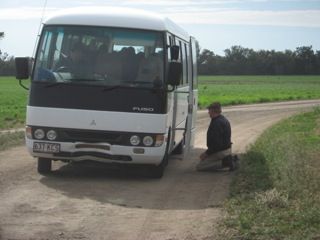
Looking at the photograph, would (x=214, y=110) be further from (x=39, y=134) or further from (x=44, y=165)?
(x=39, y=134)

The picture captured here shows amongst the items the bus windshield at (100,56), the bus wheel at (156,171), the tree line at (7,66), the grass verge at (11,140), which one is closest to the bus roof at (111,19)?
the bus windshield at (100,56)

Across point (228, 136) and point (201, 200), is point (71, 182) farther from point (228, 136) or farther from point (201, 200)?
point (228, 136)

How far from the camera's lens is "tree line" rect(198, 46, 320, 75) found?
131m

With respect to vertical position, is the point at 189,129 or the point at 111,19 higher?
the point at 111,19

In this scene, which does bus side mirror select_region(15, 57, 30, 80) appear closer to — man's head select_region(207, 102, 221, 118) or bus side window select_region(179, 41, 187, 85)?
bus side window select_region(179, 41, 187, 85)

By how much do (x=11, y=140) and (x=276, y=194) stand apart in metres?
9.92

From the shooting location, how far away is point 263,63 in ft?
436

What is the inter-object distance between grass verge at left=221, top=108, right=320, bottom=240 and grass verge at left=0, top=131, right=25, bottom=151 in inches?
228

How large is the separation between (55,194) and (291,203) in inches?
131

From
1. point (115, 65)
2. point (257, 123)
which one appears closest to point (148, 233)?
point (115, 65)

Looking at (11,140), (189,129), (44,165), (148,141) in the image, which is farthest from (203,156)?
(11,140)

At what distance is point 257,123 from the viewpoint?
2488 centimetres

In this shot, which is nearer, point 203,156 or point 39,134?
point 39,134

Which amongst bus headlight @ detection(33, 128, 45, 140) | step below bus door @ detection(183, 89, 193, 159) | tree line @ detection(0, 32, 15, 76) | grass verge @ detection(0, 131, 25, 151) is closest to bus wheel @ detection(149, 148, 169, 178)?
bus headlight @ detection(33, 128, 45, 140)
